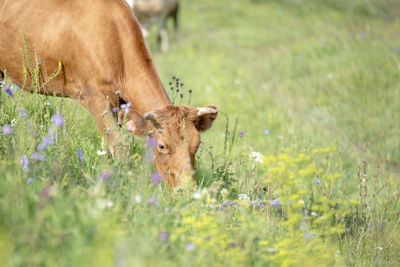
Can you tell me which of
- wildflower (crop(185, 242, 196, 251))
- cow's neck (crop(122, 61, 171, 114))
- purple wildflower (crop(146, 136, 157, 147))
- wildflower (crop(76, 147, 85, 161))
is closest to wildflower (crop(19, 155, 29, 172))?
wildflower (crop(76, 147, 85, 161))

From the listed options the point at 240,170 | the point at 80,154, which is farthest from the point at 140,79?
the point at 240,170

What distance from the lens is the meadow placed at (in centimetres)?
221

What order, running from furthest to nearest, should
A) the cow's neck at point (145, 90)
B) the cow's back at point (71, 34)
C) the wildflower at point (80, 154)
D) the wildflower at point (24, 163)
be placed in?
the cow's back at point (71, 34), the cow's neck at point (145, 90), the wildflower at point (80, 154), the wildflower at point (24, 163)

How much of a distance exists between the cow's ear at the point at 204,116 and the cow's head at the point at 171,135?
0.01 metres

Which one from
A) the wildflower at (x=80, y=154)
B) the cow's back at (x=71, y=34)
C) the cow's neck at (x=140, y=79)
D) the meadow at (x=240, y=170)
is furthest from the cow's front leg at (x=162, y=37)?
the wildflower at (x=80, y=154)

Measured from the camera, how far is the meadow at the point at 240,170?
221 centimetres

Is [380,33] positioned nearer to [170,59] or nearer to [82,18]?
[170,59]

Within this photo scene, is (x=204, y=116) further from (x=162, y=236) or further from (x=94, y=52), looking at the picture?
(x=162, y=236)

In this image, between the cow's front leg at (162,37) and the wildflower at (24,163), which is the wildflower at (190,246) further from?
the cow's front leg at (162,37)

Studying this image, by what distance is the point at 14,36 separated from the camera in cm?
439

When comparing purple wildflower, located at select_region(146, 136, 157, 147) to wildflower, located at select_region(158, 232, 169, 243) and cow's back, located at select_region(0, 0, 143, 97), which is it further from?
wildflower, located at select_region(158, 232, 169, 243)

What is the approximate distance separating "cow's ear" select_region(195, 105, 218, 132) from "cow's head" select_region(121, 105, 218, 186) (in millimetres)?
14

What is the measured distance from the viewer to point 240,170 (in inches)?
164

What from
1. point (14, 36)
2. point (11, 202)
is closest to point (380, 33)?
point (14, 36)
